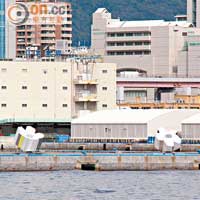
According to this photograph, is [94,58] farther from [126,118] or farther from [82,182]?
[82,182]

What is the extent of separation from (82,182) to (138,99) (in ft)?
327

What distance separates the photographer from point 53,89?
15162 cm

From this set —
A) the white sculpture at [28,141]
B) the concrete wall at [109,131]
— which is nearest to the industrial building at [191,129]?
the concrete wall at [109,131]

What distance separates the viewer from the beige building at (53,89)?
15012 centimetres

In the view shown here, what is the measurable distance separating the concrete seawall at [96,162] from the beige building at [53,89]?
52470mm

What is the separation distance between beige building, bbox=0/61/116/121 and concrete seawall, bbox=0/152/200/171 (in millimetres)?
52470

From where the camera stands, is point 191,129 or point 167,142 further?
point 191,129

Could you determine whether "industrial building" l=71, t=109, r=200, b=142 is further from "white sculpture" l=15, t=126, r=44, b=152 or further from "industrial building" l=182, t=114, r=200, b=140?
"white sculpture" l=15, t=126, r=44, b=152

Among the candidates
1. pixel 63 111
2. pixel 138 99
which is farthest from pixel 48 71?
pixel 138 99

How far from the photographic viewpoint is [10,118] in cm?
14950

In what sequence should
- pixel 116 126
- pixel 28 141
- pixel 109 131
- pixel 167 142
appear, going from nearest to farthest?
1. pixel 28 141
2. pixel 167 142
3. pixel 116 126
4. pixel 109 131

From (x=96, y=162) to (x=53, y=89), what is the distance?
5459 cm

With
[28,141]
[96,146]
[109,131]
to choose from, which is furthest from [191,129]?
[28,141]

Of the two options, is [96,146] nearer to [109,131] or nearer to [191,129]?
[109,131]
